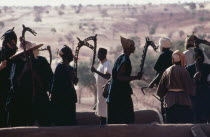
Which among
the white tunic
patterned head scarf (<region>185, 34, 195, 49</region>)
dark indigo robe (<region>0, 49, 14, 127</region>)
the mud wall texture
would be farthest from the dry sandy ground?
the mud wall texture

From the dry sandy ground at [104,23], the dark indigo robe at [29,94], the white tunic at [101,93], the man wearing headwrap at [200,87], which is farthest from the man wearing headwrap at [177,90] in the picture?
the dry sandy ground at [104,23]

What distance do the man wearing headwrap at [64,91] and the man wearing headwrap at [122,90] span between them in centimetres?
57

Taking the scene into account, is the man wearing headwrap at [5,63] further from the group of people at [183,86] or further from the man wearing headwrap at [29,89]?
the group of people at [183,86]

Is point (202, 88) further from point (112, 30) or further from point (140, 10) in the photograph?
point (140, 10)

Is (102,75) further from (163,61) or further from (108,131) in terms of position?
(108,131)

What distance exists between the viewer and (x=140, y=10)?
235 feet

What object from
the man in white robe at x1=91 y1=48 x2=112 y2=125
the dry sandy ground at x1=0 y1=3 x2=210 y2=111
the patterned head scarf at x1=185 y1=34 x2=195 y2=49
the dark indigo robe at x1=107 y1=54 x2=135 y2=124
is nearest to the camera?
→ the dark indigo robe at x1=107 y1=54 x2=135 y2=124

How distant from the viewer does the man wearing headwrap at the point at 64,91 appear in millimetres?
7773

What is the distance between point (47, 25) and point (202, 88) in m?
51.5

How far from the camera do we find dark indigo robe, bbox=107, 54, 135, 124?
25.2 feet

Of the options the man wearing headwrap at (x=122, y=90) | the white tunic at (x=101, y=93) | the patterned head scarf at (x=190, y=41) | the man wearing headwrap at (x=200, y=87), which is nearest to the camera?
the man wearing headwrap at (x=122, y=90)

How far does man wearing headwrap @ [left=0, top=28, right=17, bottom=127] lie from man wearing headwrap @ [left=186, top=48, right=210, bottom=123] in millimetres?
2869

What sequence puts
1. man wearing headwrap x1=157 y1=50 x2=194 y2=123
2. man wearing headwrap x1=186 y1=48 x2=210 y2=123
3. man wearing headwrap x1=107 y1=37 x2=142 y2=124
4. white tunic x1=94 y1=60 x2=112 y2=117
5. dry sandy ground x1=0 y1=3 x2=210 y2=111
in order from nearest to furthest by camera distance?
man wearing headwrap x1=107 y1=37 x2=142 y2=124, man wearing headwrap x1=157 y1=50 x2=194 y2=123, man wearing headwrap x1=186 y1=48 x2=210 y2=123, white tunic x1=94 y1=60 x2=112 y2=117, dry sandy ground x1=0 y1=3 x2=210 y2=111

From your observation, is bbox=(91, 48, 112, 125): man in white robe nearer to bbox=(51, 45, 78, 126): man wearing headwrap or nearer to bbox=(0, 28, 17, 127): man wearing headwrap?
bbox=(51, 45, 78, 126): man wearing headwrap
